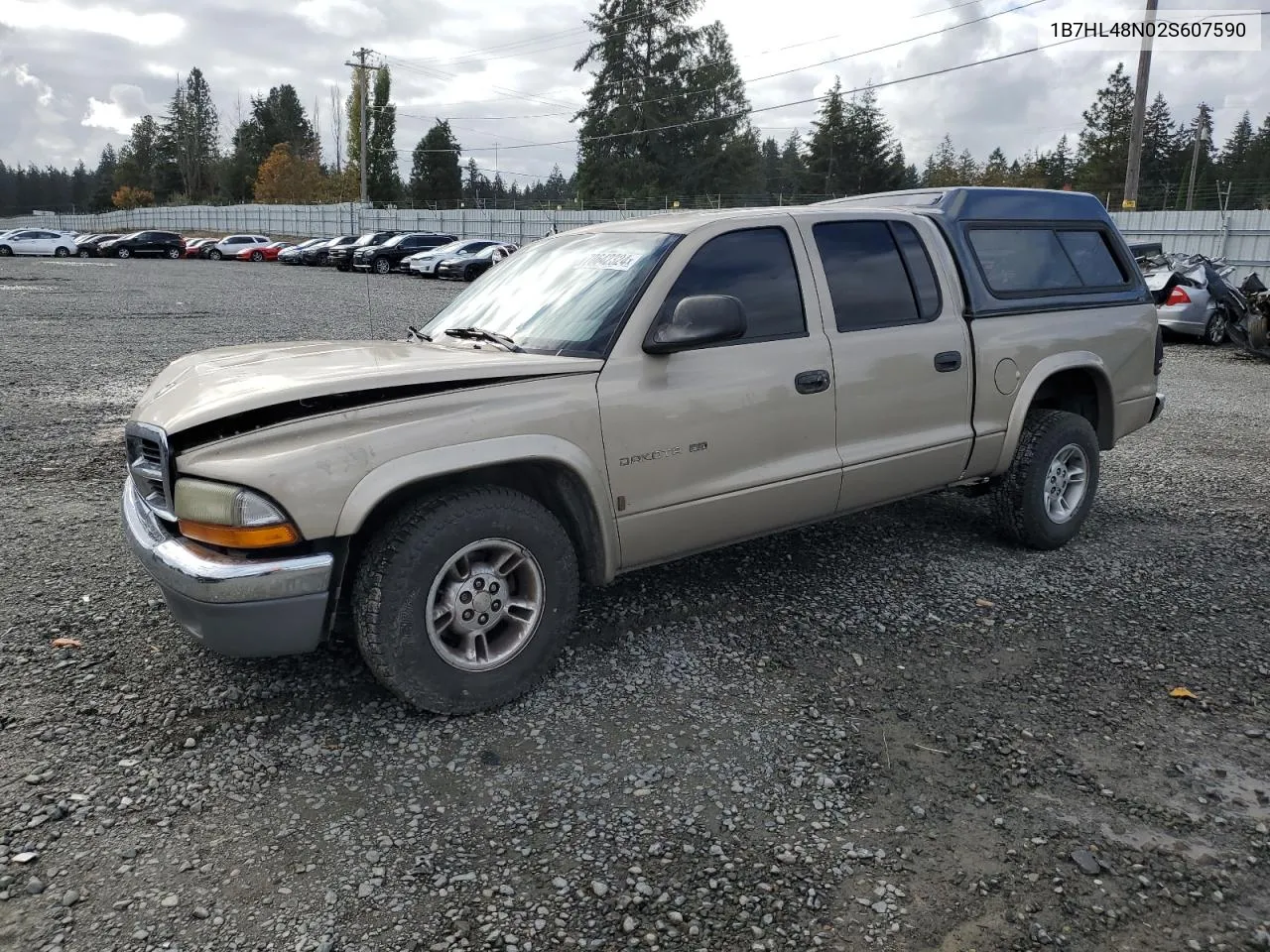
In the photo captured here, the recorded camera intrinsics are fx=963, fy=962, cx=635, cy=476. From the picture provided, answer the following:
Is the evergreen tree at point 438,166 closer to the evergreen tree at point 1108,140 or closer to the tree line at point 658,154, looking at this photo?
the tree line at point 658,154

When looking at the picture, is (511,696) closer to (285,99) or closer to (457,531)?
(457,531)

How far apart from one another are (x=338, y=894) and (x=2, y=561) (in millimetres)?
3471

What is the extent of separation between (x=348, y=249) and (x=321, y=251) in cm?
298

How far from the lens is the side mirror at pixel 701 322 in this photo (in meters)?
3.66

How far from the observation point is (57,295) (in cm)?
2197

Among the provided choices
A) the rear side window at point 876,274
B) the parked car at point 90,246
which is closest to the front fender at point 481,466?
the rear side window at point 876,274

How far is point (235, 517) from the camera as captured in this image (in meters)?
3.05

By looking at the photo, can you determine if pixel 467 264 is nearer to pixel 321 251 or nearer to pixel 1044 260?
pixel 321 251

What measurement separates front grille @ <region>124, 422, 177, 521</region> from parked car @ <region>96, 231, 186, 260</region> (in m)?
48.1

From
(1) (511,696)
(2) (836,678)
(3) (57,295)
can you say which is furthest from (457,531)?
(3) (57,295)

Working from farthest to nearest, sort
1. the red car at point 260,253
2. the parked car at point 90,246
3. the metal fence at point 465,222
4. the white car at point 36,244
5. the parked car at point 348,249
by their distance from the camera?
1. the parked car at point 90,246
2. the red car at point 260,253
3. the white car at point 36,244
4. the parked car at point 348,249
5. the metal fence at point 465,222

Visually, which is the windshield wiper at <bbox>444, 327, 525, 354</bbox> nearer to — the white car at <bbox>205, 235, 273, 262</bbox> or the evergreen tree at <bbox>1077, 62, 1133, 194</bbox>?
the white car at <bbox>205, 235, 273, 262</bbox>

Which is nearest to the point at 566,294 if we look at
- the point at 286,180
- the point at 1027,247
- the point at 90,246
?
the point at 1027,247

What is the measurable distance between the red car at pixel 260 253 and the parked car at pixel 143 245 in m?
3.47
